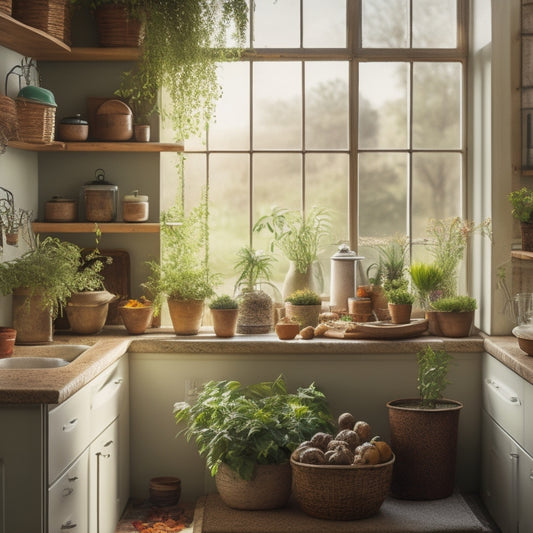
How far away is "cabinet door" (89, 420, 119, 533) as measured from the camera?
3686 millimetres

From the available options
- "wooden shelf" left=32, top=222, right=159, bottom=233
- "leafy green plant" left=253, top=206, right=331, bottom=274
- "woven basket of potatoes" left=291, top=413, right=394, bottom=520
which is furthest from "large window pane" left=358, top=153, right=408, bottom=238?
"woven basket of potatoes" left=291, top=413, right=394, bottom=520

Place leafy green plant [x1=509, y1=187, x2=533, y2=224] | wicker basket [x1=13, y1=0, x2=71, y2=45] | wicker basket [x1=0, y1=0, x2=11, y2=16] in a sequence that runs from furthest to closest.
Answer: wicker basket [x1=13, y1=0, x2=71, y2=45]
leafy green plant [x1=509, y1=187, x2=533, y2=224]
wicker basket [x1=0, y1=0, x2=11, y2=16]

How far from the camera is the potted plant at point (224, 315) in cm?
459

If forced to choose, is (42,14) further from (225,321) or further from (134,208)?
(225,321)

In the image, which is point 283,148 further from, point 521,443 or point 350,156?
point 521,443

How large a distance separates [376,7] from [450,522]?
275 cm

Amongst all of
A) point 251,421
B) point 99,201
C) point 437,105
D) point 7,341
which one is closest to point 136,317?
point 99,201

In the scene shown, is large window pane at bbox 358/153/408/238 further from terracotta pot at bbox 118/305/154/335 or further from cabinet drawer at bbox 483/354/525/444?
terracotta pot at bbox 118/305/154/335

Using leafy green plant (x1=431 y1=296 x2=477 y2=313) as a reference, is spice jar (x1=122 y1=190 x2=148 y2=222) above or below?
above

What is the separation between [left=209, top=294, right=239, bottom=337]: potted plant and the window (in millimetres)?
416

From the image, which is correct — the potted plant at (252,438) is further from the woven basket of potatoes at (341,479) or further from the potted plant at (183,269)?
the potted plant at (183,269)

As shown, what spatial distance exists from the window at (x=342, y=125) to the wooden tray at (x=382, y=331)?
0.55 metres

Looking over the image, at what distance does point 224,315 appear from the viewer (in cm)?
459

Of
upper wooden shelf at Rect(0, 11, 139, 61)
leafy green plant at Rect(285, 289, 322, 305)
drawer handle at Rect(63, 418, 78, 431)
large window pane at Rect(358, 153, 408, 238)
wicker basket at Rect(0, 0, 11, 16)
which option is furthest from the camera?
large window pane at Rect(358, 153, 408, 238)
